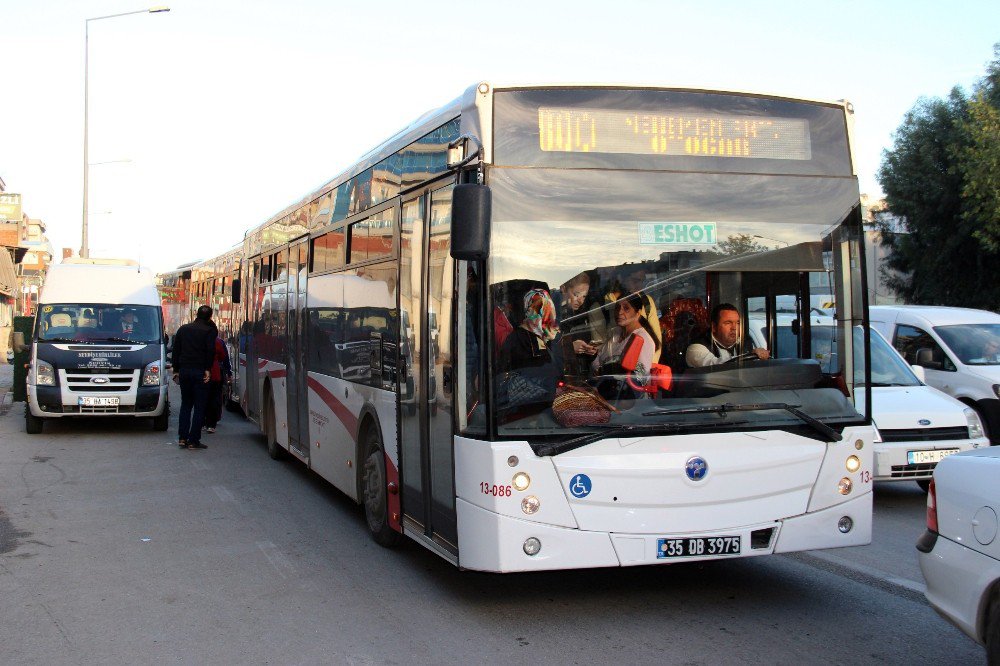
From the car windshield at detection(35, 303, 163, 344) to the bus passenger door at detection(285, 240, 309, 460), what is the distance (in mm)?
5859

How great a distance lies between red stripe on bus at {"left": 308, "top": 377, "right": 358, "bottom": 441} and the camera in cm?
880

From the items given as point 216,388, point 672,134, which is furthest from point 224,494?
point 672,134

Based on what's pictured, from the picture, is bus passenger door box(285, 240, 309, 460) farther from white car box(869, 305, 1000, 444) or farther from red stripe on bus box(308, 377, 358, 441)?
white car box(869, 305, 1000, 444)

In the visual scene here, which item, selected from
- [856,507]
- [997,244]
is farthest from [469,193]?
[997,244]

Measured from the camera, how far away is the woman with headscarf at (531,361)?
226 inches

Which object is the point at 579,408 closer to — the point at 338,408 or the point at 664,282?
the point at 664,282

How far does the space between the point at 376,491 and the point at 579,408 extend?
2.90m

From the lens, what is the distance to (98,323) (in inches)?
666

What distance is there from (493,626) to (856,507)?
2.32 m

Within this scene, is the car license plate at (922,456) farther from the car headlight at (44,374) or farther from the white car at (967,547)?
the car headlight at (44,374)

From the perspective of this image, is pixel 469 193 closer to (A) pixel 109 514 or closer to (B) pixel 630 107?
(B) pixel 630 107

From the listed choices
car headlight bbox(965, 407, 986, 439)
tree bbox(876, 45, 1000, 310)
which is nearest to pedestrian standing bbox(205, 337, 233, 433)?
car headlight bbox(965, 407, 986, 439)

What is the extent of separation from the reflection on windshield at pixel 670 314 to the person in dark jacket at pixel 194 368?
398 inches

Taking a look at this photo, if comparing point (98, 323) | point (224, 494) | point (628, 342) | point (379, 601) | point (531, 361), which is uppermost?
point (98, 323)
